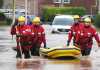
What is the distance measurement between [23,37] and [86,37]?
2.40m

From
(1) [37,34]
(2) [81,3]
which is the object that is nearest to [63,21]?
(1) [37,34]

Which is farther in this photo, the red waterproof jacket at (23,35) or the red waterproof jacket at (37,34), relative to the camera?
the red waterproof jacket at (37,34)

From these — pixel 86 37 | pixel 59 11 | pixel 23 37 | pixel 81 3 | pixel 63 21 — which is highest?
pixel 23 37

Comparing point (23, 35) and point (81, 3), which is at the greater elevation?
point (23, 35)

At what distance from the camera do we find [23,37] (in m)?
19.4

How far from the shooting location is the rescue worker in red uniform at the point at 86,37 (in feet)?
65.1

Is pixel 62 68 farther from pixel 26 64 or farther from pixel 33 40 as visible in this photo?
pixel 33 40

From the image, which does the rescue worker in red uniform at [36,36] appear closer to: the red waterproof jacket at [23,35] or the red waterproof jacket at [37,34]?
the red waterproof jacket at [37,34]

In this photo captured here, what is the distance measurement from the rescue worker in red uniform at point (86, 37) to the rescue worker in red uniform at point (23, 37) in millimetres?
1937

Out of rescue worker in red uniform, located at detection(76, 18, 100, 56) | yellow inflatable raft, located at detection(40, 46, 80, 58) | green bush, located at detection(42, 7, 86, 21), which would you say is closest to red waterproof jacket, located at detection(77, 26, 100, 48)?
rescue worker in red uniform, located at detection(76, 18, 100, 56)

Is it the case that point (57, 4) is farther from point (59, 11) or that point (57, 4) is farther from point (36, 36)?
point (36, 36)

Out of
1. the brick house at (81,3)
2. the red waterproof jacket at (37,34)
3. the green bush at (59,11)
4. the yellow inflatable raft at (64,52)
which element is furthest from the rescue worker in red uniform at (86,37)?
the brick house at (81,3)

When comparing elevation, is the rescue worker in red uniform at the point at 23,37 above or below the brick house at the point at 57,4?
above

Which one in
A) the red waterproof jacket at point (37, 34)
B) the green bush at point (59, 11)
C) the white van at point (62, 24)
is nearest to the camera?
the red waterproof jacket at point (37, 34)
